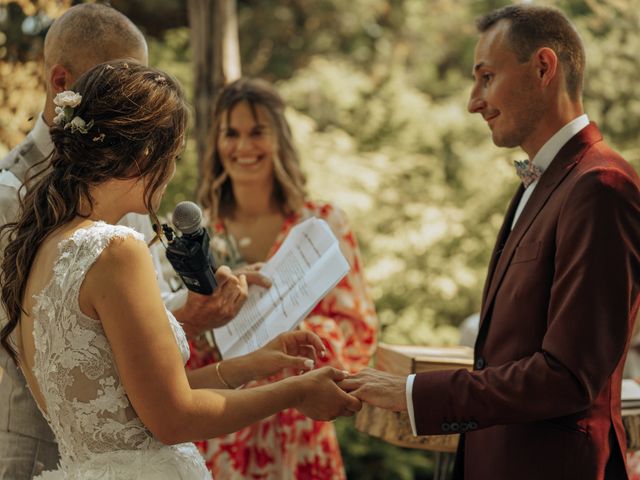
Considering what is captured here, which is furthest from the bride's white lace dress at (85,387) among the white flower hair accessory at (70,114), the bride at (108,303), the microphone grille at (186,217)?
the microphone grille at (186,217)

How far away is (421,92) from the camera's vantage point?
38.9ft

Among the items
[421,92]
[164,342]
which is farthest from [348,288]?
[421,92]

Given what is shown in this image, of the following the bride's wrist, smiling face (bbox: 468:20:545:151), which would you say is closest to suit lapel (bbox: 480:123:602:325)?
smiling face (bbox: 468:20:545:151)

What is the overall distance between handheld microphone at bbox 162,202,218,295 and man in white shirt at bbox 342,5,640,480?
23.3 inches

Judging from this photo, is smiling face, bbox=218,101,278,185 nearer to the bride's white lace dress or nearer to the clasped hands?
the clasped hands

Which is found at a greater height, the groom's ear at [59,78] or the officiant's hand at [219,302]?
the groom's ear at [59,78]

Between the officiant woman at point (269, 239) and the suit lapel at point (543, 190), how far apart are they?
1.56m

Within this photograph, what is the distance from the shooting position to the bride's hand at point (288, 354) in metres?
2.99

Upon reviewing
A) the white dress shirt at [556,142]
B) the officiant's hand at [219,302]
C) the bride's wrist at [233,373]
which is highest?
the white dress shirt at [556,142]

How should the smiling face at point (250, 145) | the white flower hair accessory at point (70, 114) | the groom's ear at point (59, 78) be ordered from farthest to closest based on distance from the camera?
the smiling face at point (250, 145) → the groom's ear at point (59, 78) → the white flower hair accessory at point (70, 114)

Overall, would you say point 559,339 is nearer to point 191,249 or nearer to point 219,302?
point 191,249

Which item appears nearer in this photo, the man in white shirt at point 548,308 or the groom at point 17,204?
the man in white shirt at point 548,308

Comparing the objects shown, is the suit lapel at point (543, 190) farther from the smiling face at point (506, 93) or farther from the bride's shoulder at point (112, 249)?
the bride's shoulder at point (112, 249)

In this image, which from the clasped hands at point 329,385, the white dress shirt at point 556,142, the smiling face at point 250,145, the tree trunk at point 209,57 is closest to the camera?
the clasped hands at point 329,385
